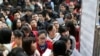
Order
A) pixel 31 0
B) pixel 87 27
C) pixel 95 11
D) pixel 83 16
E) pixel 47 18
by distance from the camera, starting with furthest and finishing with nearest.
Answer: pixel 31 0
pixel 47 18
pixel 83 16
pixel 87 27
pixel 95 11

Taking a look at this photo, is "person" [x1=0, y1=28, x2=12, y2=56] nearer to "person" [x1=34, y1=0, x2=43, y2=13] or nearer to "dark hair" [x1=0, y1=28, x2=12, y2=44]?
"dark hair" [x1=0, y1=28, x2=12, y2=44]

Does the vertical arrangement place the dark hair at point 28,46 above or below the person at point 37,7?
above

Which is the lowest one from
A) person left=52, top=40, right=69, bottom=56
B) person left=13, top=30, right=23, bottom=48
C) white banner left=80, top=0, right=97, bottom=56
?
person left=13, top=30, right=23, bottom=48

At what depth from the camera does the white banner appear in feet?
12.2

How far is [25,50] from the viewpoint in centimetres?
457

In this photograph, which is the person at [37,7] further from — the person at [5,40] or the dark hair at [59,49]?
the dark hair at [59,49]

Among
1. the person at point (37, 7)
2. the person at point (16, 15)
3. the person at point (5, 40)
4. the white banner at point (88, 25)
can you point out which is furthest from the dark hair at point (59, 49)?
the person at point (37, 7)

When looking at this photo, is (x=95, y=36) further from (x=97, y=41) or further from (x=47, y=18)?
(x=47, y=18)

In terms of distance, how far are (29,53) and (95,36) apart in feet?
4.02

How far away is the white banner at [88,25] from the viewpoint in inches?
146

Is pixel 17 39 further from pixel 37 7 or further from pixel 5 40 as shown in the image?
pixel 37 7

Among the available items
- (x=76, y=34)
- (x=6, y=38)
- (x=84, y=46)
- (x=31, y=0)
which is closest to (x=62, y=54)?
(x=84, y=46)

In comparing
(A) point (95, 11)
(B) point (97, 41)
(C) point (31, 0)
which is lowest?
(C) point (31, 0)

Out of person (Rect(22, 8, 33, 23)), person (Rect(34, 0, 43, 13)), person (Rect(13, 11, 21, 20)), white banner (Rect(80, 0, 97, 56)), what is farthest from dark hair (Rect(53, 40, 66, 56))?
person (Rect(34, 0, 43, 13))
